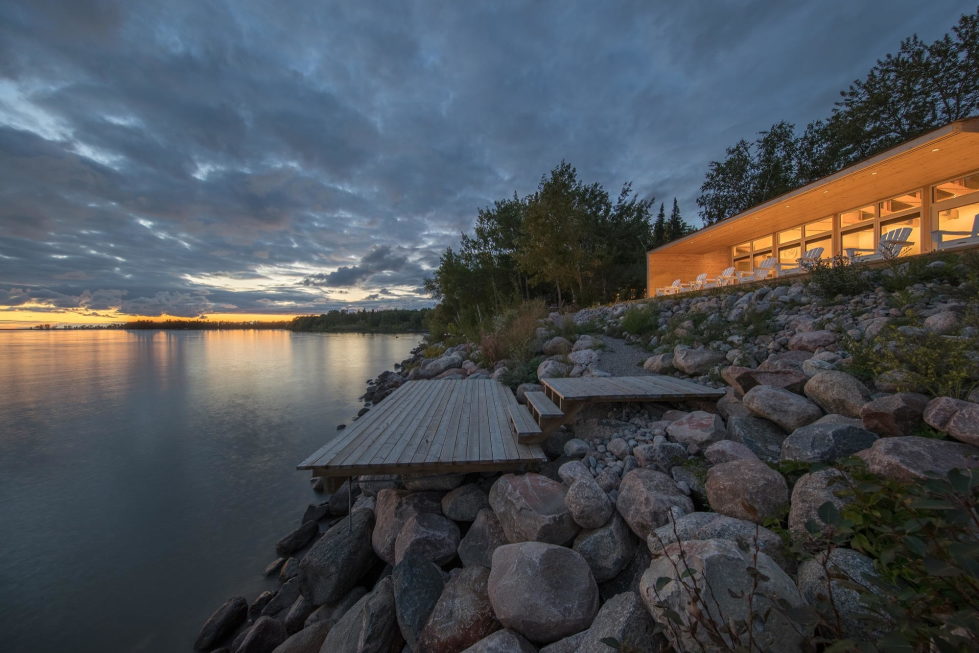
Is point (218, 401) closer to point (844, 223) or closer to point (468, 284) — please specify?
point (468, 284)

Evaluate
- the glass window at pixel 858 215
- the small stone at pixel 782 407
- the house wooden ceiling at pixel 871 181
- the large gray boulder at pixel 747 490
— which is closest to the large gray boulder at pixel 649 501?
the large gray boulder at pixel 747 490

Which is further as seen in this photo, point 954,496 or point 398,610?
point 398,610

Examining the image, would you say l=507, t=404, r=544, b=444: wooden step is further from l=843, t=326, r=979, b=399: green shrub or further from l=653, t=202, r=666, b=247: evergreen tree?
l=653, t=202, r=666, b=247: evergreen tree

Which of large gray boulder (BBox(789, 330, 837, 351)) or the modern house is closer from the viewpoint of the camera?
large gray boulder (BBox(789, 330, 837, 351))

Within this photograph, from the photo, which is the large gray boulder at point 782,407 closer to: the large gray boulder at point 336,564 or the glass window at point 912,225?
the large gray boulder at point 336,564

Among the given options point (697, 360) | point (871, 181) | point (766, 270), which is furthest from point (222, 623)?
point (871, 181)

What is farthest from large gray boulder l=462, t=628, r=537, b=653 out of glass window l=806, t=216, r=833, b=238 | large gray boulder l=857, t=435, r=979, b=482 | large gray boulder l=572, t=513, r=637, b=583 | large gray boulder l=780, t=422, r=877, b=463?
glass window l=806, t=216, r=833, b=238

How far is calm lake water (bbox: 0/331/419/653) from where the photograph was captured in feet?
12.0

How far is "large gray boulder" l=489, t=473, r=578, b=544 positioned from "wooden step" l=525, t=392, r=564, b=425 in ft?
2.17

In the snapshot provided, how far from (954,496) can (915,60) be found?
2458 cm

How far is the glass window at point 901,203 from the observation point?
925 cm

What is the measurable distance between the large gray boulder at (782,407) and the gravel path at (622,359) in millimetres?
2268

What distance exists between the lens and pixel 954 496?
3.11ft

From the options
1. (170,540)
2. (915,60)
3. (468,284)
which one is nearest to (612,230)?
(468,284)
